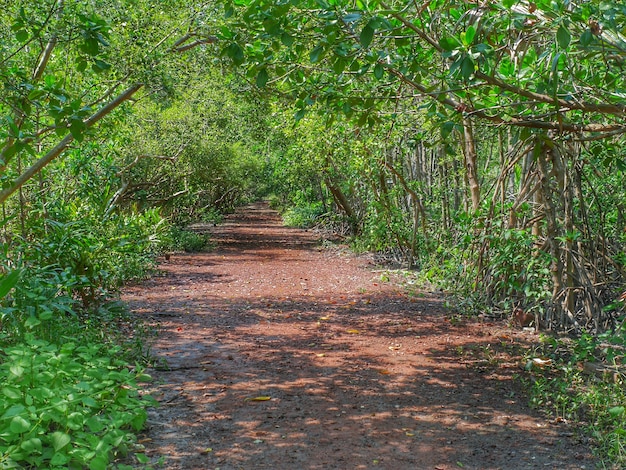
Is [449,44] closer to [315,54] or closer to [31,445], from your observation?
[315,54]

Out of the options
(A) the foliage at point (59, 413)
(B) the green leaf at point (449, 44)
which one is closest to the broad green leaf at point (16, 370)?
(A) the foliage at point (59, 413)

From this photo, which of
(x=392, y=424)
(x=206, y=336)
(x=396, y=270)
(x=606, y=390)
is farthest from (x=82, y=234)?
(x=396, y=270)

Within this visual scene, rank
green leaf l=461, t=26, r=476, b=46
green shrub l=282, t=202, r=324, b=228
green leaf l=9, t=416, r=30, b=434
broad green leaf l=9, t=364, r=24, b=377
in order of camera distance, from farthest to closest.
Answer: green shrub l=282, t=202, r=324, b=228 → green leaf l=461, t=26, r=476, b=46 → broad green leaf l=9, t=364, r=24, b=377 → green leaf l=9, t=416, r=30, b=434

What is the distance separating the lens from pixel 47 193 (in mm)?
11070

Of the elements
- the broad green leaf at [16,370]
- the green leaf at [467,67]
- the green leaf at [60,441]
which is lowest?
the green leaf at [60,441]

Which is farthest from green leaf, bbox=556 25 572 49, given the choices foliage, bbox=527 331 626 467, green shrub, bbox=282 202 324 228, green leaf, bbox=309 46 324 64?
green shrub, bbox=282 202 324 228

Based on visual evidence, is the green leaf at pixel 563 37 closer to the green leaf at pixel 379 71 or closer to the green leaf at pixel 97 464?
the green leaf at pixel 379 71

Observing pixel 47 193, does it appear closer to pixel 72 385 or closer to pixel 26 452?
pixel 72 385

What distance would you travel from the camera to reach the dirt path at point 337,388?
14.4ft

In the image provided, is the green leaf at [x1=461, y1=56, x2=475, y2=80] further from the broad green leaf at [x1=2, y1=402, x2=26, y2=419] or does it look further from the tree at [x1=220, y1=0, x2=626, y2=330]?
the broad green leaf at [x1=2, y1=402, x2=26, y2=419]

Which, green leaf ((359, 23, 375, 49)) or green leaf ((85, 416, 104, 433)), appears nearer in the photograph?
green leaf ((85, 416, 104, 433))

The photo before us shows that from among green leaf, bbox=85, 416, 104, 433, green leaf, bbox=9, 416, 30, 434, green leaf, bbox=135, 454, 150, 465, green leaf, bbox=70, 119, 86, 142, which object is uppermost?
green leaf, bbox=70, 119, 86, 142

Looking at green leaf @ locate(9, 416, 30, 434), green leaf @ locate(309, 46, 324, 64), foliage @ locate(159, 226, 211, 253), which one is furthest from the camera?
foliage @ locate(159, 226, 211, 253)

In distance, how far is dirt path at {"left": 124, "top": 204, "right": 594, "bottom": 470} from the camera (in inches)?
173
